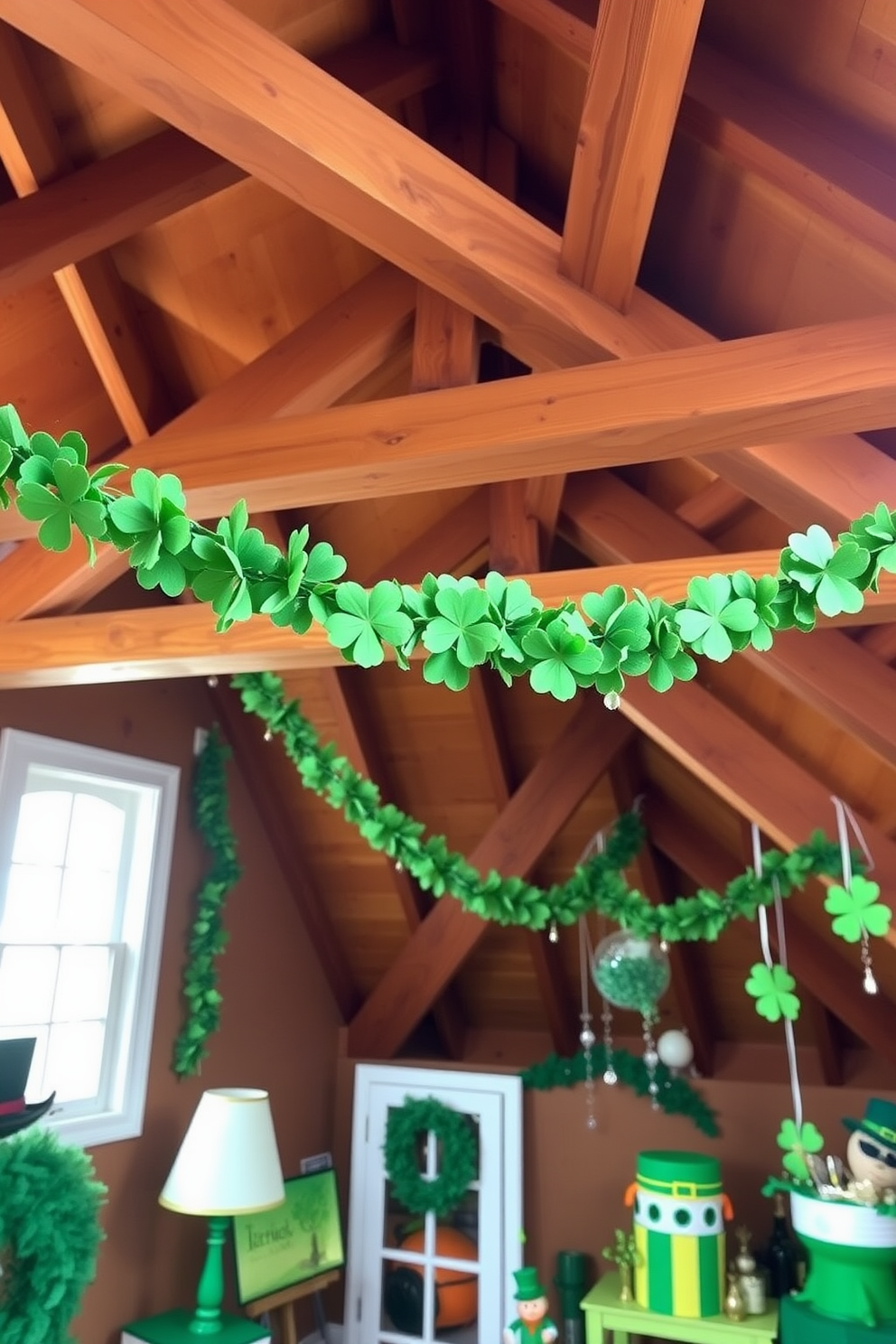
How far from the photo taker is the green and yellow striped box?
11.3ft

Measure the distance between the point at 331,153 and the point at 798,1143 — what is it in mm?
3119

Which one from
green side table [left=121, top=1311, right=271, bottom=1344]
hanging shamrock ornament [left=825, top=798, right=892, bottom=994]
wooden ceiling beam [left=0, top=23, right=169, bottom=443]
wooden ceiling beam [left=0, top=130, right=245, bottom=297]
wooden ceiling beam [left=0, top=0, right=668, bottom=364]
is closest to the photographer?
wooden ceiling beam [left=0, top=0, right=668, bottom=364]

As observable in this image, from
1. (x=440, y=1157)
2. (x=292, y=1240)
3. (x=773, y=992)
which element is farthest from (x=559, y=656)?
(x=440, y=1157)

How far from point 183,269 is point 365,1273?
13.4 feet

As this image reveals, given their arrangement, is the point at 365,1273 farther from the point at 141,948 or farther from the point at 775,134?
the point at 775,134

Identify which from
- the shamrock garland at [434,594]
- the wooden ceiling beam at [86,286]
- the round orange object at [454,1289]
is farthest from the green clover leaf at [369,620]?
the round orange object at [454,1289]

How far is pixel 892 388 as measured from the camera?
1504mm

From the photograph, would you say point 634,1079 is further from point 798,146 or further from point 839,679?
point 798,146

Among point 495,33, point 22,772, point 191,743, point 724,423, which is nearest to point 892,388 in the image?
point 724,423

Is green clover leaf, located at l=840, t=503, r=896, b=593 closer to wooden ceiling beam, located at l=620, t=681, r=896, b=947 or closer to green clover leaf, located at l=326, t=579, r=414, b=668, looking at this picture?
green clover leaf, located at l=326, t=579, r=414, b=668

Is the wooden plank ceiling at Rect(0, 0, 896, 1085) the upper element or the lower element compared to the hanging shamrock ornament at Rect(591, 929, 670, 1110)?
upper

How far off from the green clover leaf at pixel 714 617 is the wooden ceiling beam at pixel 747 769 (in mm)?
1872

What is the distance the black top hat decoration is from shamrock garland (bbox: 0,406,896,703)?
7.32 feet

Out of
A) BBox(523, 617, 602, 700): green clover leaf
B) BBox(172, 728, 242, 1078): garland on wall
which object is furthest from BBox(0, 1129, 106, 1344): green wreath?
BBox(523, 617, 602, 700): green clover leaf
